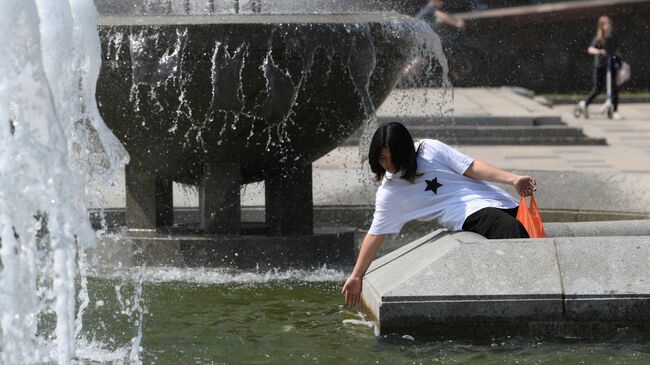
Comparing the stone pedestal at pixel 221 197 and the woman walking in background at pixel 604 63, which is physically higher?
the stone pedestal at pixel 221 197

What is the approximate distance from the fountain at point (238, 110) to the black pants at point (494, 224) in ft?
4.81

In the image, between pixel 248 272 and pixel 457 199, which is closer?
pixel 457 199

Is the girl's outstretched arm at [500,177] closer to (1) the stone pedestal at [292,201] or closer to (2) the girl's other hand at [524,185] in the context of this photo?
(2) the girl's other hand at [524,185]

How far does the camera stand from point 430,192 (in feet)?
19.7

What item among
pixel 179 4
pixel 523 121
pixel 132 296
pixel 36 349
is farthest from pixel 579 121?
pixel 36 349

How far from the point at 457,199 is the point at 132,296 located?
1654 millimetres

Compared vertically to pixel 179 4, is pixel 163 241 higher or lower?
lower

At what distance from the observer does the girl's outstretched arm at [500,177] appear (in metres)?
5.77

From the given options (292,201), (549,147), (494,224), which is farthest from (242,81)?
(549,147)

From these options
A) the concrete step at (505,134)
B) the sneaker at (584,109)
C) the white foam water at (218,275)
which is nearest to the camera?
the white foam water at (218,275)

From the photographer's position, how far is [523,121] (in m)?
16.7

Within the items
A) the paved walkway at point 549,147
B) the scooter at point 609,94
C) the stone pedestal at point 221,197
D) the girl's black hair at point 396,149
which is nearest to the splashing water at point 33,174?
the girl's black hair at point 396,149

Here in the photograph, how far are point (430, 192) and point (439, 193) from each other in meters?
0.05

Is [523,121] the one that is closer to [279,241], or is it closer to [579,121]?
[579,121]
